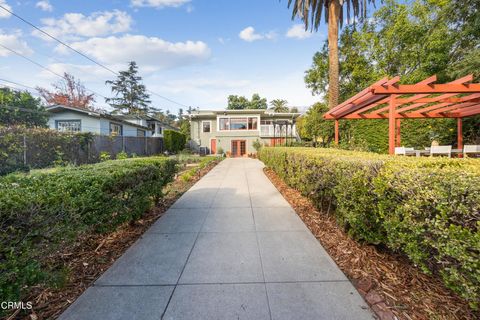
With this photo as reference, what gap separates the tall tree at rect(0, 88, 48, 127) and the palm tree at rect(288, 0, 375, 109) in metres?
20.1

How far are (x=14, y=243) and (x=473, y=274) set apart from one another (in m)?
3.31

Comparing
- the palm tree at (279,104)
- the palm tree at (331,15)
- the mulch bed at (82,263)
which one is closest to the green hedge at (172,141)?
the palm tree at (331,15)

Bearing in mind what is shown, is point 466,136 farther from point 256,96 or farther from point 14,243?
point 256,96

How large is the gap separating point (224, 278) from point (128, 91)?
50.2 meters

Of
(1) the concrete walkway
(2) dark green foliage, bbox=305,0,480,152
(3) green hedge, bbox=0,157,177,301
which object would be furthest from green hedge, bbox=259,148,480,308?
(2) dark green foliage, bbox=305,0,480,152

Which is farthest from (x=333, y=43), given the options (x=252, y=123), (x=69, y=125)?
(x=69, y=125)

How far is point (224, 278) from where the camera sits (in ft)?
7.84

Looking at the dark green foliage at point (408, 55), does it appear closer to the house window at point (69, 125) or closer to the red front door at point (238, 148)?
the red front door at point (238, 148)

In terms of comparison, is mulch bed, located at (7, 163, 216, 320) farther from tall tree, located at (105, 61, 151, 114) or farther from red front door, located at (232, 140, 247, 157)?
tall tree, located at (105, 61, 151, 114)

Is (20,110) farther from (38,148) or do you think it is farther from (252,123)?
(252,123)

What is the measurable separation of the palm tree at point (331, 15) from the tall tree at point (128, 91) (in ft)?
131

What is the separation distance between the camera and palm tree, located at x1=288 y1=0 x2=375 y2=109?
11.9m

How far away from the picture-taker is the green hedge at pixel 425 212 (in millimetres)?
1551

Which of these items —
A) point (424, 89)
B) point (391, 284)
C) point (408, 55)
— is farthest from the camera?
point (408, 55)
